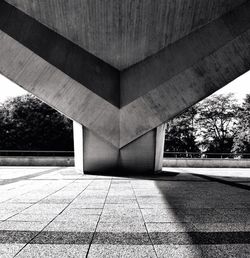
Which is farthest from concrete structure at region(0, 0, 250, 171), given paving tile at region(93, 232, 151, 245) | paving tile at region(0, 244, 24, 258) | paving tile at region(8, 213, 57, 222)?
paving tile at region(0, 244, 24, 258)

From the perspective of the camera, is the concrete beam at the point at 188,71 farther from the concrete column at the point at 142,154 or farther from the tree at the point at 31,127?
the tree at the point at 31,127

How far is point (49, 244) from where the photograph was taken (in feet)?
10.7

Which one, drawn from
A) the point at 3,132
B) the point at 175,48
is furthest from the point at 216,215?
the point at 3,132

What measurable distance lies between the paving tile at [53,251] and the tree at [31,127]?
3654cm

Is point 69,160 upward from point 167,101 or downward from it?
downward

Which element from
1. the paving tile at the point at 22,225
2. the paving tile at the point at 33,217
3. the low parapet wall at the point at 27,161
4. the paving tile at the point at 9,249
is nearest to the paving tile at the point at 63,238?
the paving tile at the point at 9,249

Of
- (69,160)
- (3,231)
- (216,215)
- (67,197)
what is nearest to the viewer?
(3,231)

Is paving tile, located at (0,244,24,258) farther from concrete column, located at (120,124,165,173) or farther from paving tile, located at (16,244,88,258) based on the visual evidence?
concrete column, located at (120,124,165,173)

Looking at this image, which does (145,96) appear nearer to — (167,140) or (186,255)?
(186,255)

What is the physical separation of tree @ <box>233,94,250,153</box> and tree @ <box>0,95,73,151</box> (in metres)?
25.8

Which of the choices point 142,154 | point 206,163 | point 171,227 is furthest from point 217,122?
point 171,227

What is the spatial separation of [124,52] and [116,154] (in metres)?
5.90

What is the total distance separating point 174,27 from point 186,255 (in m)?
8.74

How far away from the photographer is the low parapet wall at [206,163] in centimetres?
2331
